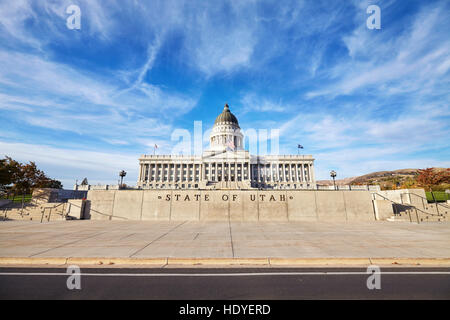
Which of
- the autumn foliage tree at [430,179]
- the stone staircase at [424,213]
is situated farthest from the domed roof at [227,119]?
the stone staircase at [424,213]

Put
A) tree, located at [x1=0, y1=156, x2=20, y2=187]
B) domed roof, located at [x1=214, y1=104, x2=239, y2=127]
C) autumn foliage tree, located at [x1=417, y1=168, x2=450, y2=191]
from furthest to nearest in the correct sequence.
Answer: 1. domed roof, located at [x1=214, y1=104, x2=239, y2=127]
2. autumn foliage tree, located at [x1=417, y1=168, x2=450, y2=191]
3. tree, located at [x1=0, y1=156, x2=20, y2=187]

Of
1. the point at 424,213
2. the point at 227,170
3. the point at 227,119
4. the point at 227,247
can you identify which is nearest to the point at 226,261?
the point at 227,247

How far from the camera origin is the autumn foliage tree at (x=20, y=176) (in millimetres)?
38125

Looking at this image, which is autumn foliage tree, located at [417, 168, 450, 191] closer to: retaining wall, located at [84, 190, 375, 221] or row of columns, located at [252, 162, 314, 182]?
row of columns, located at [252, 162, 314, 182]

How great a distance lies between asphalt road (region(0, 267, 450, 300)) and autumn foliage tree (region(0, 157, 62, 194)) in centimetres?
5002

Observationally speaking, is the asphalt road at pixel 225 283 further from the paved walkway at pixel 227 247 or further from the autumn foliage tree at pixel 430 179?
the autumn foliage tree at pixel 430 179

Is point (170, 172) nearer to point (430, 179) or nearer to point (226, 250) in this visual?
point (226, 250)

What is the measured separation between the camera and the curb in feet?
19.7

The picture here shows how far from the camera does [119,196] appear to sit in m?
17.0

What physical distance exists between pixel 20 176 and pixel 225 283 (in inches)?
2287

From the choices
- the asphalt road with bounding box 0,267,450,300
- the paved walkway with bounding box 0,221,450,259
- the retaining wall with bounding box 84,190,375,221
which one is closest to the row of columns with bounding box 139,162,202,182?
the retaining wall with bounding box 84,190,375,221

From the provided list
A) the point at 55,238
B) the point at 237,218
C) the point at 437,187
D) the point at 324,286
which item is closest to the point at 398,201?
the point at 237,218
